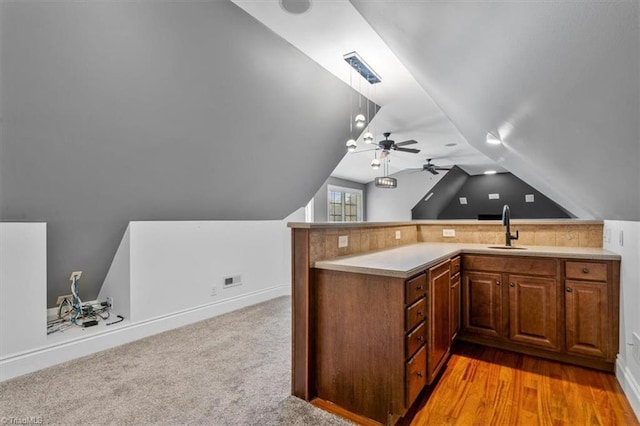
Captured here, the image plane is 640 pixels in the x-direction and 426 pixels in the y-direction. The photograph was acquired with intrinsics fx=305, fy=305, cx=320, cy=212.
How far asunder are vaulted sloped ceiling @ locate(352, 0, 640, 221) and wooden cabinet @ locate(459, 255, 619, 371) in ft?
1.77

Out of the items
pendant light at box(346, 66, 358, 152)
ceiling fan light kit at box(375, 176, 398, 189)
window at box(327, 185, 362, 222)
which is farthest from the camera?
window at box(327, 185, 362, 222)

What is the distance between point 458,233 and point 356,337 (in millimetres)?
2073

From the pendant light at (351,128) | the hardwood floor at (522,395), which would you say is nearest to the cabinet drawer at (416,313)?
the hardwood floor at (522,395)

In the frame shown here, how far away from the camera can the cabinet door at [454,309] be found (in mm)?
2365

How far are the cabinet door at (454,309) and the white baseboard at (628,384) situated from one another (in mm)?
1014

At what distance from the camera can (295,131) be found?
141 inches

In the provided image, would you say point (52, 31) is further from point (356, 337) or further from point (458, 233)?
point (458, 233)

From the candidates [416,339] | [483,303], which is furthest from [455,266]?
[416,339]

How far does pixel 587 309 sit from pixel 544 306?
26 centimetres

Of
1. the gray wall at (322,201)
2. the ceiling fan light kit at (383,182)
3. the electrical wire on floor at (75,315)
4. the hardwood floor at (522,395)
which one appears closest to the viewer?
the hardwood floor at (522,395)

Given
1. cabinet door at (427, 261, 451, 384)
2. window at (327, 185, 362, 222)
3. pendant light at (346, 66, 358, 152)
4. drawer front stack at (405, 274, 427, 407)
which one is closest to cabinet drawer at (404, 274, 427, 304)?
drawer front stack at (405, 274, 427, 407)

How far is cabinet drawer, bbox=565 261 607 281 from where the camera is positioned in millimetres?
2203

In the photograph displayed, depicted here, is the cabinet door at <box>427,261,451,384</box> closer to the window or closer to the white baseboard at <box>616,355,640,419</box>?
the white baseboard at <box>616,355,640,419</box>

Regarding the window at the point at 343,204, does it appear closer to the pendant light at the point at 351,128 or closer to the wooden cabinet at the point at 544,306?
the pendant light at the point at 351,128
